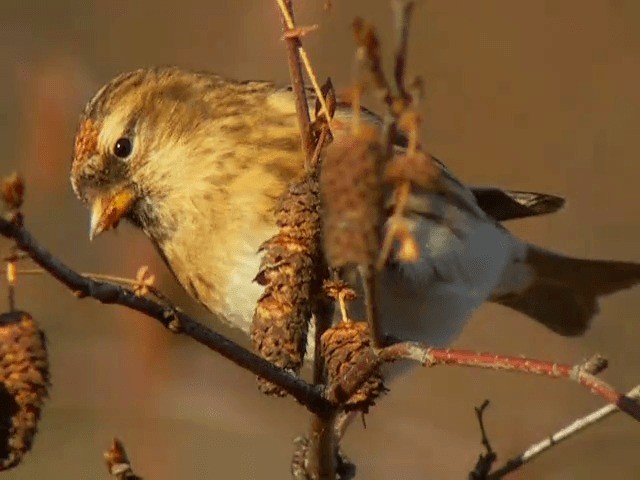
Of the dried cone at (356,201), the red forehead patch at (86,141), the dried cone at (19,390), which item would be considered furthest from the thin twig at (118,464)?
the red forehead patch at (86,141)

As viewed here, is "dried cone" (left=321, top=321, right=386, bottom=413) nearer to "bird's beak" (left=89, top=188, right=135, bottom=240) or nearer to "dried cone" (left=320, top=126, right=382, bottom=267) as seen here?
"dried cone" (left=320, top=126, right=382, bottom=267)

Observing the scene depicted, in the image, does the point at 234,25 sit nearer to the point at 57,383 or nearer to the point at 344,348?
the point at 57,383

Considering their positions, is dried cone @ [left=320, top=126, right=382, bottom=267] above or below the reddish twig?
above

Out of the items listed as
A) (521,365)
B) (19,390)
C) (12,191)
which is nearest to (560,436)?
(521,365)

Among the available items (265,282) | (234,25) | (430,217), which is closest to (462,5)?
(234,25)

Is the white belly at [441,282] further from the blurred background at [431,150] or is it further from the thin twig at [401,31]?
the thin twig at [401,31]

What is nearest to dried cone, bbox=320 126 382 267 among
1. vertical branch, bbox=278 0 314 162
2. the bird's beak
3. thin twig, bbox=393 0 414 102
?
thin twig, bbox=393 0 414 102

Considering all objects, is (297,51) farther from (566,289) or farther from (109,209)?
(566,289)
